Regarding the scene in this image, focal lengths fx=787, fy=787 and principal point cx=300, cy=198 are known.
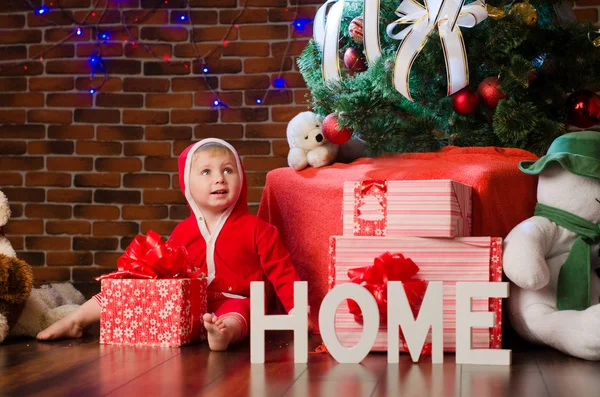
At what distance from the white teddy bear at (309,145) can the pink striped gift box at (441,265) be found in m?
0.58

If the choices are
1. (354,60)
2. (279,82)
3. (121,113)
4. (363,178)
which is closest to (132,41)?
(121,113)

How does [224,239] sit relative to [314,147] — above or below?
below

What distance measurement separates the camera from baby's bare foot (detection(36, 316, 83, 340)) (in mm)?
1988

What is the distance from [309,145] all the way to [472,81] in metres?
0.51

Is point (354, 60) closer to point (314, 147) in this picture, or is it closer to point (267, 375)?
point (314, 147)

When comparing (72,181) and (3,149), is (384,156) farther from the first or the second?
(3,149)

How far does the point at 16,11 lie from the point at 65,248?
1058mm

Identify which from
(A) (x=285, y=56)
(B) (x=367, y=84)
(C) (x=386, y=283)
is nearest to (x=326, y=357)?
(C) (x=386, y=283)

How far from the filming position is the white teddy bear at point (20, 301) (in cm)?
198

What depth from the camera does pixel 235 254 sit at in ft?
7.07

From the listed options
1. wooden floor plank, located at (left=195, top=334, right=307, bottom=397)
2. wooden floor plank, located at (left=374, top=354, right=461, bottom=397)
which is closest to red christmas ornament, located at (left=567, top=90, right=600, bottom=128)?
wooden floor plank, located at (left=374, top=354, right=461, bottom=397)

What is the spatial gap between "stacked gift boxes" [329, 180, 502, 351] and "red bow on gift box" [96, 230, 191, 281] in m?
0.39

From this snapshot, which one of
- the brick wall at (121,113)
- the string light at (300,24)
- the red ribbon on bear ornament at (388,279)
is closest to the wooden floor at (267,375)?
the red ribbon on bear ornament at (388,279)

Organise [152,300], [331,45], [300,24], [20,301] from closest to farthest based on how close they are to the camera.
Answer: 1. [152,300]
2. [20,301]
3. [331,45]
4. [300,24]
